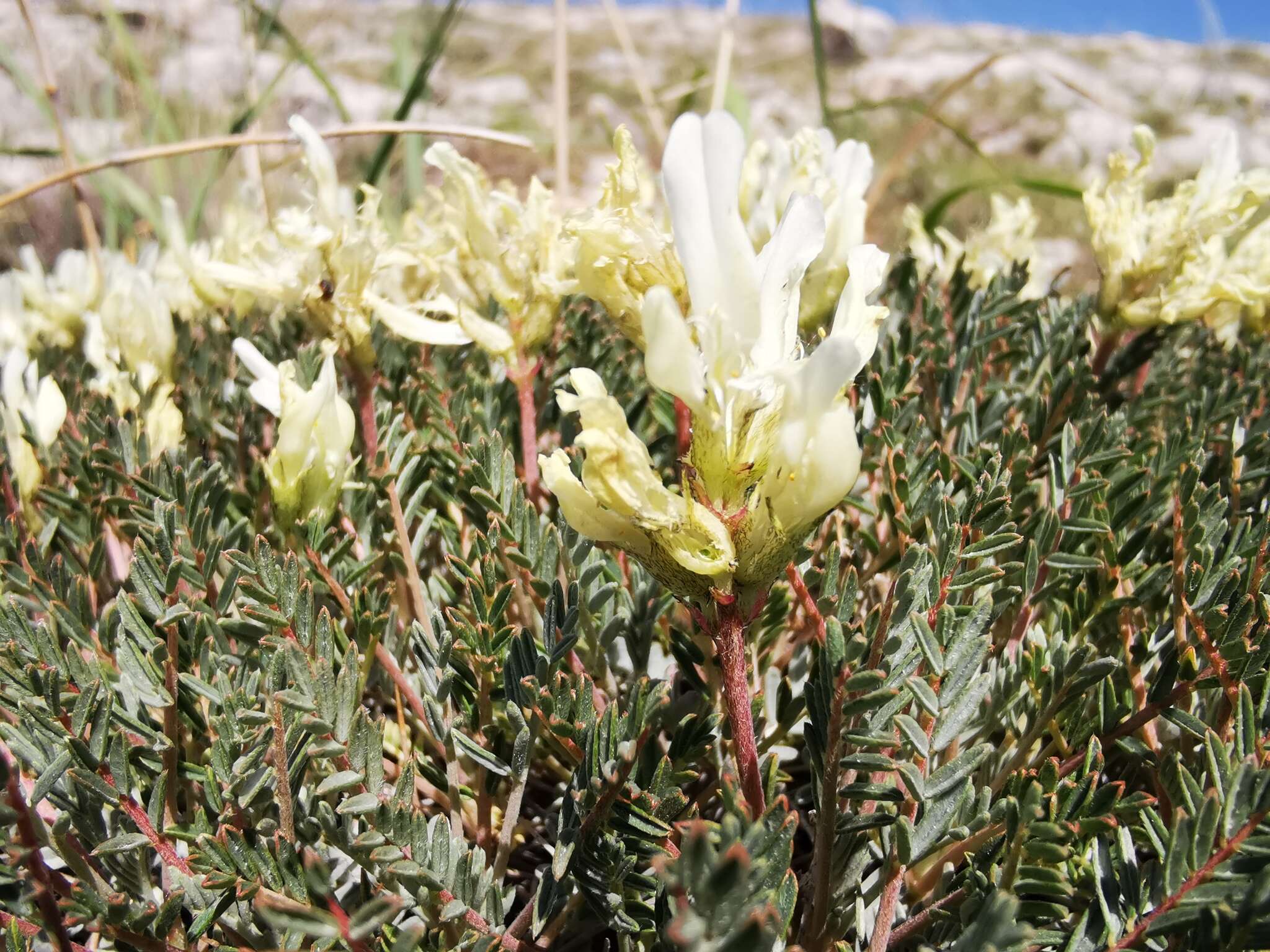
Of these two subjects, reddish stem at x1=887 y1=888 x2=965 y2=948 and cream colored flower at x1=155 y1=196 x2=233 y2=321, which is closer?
reddish stem at x1=887 y1=888 x2=965 y2=948

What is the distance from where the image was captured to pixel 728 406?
0.69 metres

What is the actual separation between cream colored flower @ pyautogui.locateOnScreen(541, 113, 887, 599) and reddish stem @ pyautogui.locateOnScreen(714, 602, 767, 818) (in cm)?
2

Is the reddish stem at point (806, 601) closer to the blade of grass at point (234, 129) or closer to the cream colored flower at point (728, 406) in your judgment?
the cream colored flower at point (728, 406)

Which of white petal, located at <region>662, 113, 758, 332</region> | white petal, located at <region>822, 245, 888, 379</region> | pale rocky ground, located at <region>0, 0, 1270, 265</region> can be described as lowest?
pale rocky ground, located at <region>0, 0, 1270, 265</region>

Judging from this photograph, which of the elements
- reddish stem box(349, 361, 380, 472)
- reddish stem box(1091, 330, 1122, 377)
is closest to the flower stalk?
reddish stem box(349, 361, 380, 472)

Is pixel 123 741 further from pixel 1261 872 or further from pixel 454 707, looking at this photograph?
pixel 1261 872

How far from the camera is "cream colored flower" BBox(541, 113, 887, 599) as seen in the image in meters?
0.64

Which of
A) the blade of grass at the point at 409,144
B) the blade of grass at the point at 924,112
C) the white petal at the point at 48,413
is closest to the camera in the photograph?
the white petal at the point at 48,413

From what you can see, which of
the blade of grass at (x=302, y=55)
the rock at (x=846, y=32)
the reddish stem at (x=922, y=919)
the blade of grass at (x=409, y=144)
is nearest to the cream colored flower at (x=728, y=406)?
the reddish stem at (x=922, y=919)

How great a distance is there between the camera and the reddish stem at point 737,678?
0.70 metres

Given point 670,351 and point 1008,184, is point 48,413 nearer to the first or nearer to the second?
point 670,351

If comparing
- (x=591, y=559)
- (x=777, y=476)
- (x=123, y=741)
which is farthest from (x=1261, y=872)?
(x=123, y=741)

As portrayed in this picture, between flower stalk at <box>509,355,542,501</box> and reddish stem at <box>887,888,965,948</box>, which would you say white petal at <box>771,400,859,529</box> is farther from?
flower stalk at <box>509,355,542,501</box>

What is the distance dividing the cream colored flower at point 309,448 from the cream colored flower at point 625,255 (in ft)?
1.08
